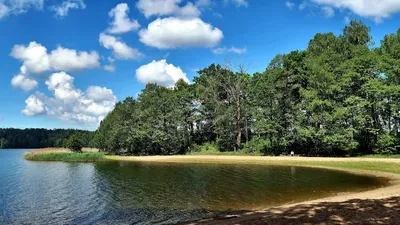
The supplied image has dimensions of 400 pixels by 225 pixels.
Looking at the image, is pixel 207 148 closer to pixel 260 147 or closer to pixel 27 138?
pixel 260 147

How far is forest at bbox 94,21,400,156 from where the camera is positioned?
1618 inches

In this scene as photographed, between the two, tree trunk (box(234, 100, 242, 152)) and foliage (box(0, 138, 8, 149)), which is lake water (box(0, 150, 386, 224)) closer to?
tree trunk (box(234, 100, 242, 152))

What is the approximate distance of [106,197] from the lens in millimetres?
19516

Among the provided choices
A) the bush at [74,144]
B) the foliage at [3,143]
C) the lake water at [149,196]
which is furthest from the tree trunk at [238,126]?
the foliage at [3,143]

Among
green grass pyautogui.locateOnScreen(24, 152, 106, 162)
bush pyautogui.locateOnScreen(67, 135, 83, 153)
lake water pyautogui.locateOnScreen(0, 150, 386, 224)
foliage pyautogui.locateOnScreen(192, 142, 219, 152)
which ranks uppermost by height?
bush pyautogui.locateOnScreen(67, 135, 83, 153)

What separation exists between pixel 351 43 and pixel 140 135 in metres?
44.8

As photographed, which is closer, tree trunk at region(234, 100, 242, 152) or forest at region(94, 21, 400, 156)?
forest at region(94, 21, 400, 156)

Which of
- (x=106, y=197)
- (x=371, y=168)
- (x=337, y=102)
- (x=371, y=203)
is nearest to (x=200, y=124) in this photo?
(x=337, y=102)

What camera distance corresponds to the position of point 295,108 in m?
46.5

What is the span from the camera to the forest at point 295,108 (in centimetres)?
4109

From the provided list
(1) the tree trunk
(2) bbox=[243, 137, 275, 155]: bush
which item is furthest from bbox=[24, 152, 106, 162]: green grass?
(2) bbox=[243, 137, 275, 155]: bush

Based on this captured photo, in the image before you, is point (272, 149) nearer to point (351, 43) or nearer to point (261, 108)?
point (261, 108)

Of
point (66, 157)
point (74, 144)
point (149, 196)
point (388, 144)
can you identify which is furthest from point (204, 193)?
point (74, 144)

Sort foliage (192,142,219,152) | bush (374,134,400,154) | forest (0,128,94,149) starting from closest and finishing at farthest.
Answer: bush (374,134,400,154) → foliage (192,142,219,152) → forest (0,128,94,149)
